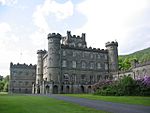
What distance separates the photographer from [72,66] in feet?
225

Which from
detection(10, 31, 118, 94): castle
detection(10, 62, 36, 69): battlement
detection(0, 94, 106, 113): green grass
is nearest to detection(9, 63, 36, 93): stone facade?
detection(10, 62, 36, 69): battlement

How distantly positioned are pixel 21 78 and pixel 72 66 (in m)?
23.5

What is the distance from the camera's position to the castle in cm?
6419

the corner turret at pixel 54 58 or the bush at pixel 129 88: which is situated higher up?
the corner turret at pixel 54 58

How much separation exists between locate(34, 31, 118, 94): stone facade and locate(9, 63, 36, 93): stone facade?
629 centimetres

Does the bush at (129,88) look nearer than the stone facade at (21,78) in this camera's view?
Yes

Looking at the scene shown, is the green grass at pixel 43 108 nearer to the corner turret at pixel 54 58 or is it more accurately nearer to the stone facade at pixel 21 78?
the corner turret at pixel 54 58

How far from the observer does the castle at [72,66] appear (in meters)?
64.2

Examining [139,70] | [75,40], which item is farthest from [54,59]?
[139,70]

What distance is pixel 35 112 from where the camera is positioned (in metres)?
14.8

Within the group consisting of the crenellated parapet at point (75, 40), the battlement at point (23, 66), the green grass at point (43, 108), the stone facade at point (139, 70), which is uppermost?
the crenellated parapet at point (75, 40)

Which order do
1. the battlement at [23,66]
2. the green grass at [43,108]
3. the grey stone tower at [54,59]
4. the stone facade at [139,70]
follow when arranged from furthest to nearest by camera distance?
the battlement at [23,66] → the grey stone tower at [54,59] → the stone facade at [139,70] → the green grass at [43,108]

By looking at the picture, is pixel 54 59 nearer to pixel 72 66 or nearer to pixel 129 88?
pixel 72 66

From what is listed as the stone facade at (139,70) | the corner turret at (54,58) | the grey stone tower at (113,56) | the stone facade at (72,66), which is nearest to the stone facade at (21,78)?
the stone facade at (72,66)
